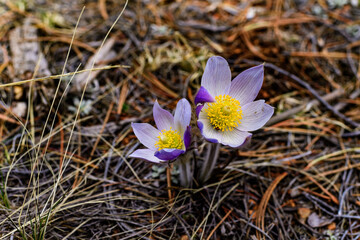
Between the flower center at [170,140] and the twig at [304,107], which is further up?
the flower center at [170,140]

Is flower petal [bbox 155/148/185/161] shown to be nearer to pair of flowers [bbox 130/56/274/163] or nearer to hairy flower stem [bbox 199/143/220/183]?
pair of flowers [bbox 130/56/274/163]

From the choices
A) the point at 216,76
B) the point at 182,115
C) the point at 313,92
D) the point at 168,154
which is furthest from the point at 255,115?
the point at 313,92

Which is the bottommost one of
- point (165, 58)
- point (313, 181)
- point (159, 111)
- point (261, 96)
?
point (313, 181)

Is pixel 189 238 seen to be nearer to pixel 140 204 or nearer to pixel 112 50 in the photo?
pixel 140 204

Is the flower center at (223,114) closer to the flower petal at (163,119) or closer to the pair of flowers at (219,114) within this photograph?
the pair of flowers at (219,114)

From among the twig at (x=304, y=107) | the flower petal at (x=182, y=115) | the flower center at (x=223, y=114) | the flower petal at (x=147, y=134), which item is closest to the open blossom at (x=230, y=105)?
the flower center at (x=223, y=114)

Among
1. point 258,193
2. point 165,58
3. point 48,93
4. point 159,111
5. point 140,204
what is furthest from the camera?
point 165,58

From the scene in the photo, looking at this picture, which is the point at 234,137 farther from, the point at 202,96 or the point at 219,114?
the point at 202,96

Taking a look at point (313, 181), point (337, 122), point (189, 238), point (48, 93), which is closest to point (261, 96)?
point (337, 122)
